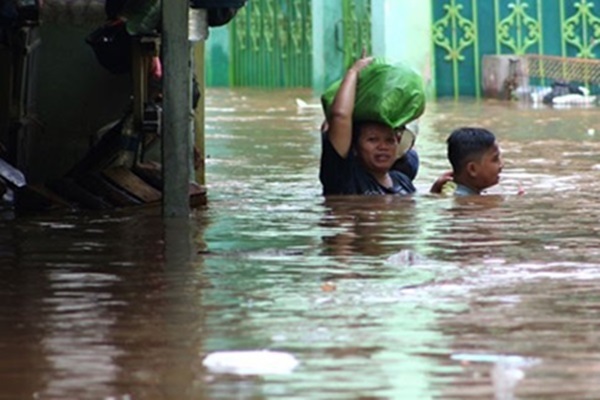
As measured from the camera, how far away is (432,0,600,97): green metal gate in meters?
23.5

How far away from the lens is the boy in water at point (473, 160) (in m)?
9.10

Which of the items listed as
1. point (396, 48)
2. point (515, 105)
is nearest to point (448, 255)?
point (515, 105)

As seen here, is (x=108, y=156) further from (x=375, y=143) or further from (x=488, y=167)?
(x=488, y=167)

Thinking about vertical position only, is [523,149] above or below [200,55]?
below

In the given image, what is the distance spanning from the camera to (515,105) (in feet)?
69.6

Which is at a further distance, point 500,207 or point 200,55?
point 200,55

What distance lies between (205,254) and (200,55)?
345 cm

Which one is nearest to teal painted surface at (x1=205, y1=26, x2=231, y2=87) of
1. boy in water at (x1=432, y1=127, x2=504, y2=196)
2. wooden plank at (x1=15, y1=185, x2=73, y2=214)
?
boy in water at (x1=432, y1=127, x2=504, y2=196)

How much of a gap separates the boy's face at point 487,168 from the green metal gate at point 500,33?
14.4m

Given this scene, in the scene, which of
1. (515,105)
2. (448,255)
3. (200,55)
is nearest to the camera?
(448,255)

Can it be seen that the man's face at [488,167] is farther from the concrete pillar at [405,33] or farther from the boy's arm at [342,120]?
the concrete pillar at [405,33]

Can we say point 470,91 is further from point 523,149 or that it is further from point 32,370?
point 32,370

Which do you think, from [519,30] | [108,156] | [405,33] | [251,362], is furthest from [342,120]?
[519,30]

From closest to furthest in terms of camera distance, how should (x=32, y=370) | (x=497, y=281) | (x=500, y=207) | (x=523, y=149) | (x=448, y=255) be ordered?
(x=32, y=370), (x=497, y=281), (x=448, y=255), (x=500, y=207), (x=523, y=149)
